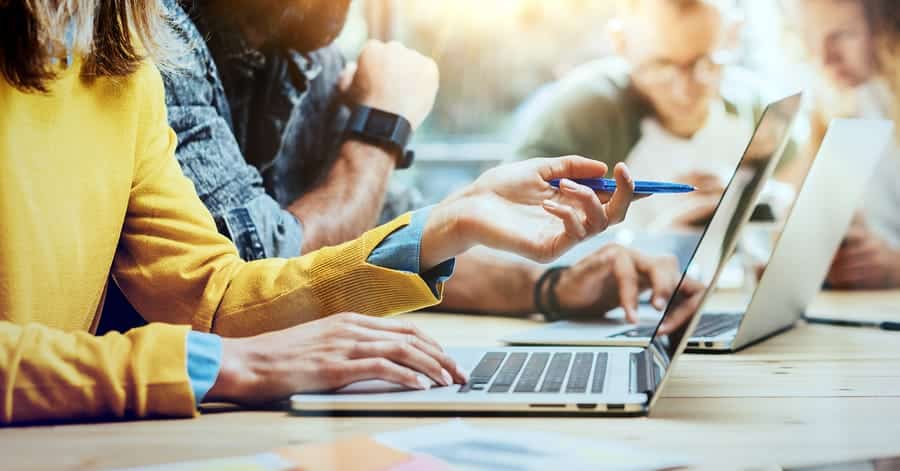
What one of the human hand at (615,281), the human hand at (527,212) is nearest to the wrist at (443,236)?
the human hand at (527,212)

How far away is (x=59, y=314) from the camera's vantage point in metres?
0.90

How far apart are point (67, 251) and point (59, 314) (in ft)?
0.21

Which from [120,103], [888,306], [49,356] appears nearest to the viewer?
[49,356]

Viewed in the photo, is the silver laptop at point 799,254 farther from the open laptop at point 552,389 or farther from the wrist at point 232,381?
the wrist at point 232,381

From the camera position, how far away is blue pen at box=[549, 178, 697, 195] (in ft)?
2.64

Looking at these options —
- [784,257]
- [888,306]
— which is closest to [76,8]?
[784,257]

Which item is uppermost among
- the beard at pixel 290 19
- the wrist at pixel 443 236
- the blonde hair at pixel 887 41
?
the blonde hair at pixel 887 41

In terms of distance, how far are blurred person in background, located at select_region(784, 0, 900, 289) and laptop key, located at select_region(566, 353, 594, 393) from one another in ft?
4.42

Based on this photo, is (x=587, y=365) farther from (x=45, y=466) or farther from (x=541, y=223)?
(x=45, y=466)

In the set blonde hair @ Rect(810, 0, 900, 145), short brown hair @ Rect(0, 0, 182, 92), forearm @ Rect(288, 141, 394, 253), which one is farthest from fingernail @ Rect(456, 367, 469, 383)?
blonde hair @ Rect(810, 0, 900, 145)

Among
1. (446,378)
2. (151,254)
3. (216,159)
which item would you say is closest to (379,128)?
(216,159)

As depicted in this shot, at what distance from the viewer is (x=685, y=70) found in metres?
1.80

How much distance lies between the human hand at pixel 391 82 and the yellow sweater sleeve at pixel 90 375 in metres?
0.81

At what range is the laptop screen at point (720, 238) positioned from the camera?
657 millimetres
